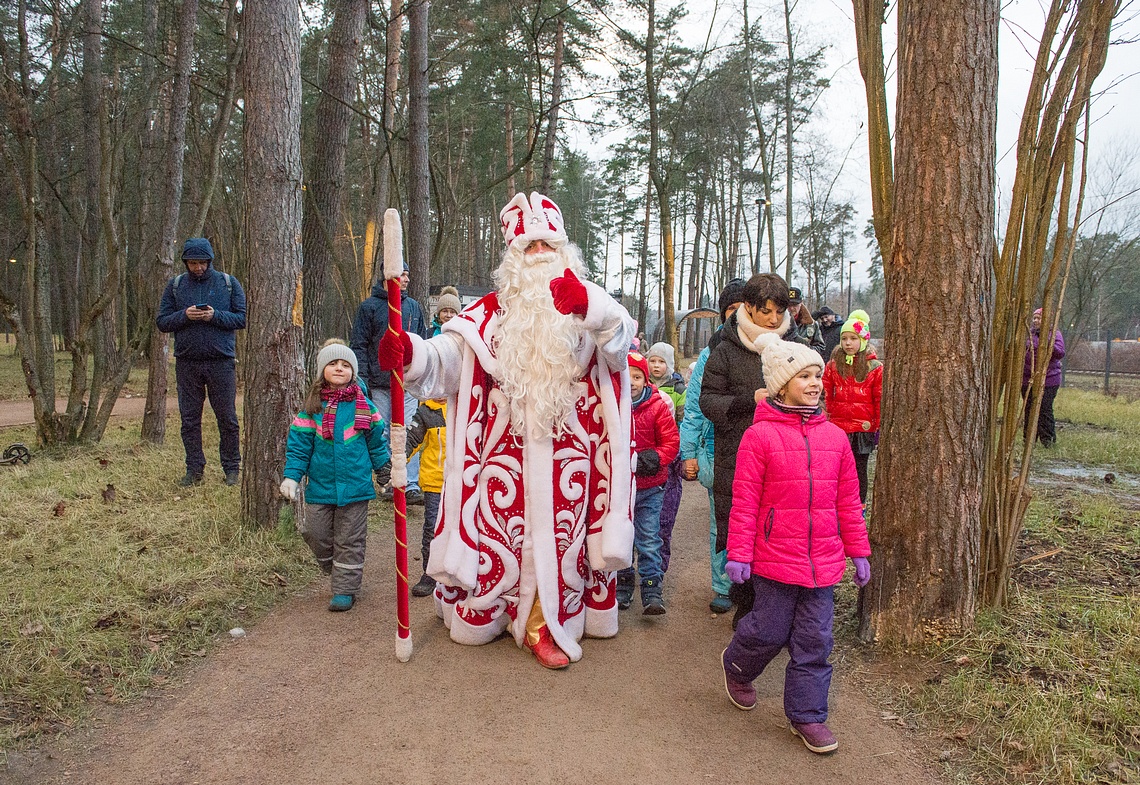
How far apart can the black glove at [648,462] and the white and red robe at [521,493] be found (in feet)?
1.62

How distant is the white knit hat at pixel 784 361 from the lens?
10.1ft

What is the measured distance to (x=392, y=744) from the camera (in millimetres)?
2936

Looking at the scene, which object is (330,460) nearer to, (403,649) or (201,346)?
(403,649)

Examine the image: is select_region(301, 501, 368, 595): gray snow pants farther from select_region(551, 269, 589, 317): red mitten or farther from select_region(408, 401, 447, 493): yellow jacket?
select_region(551, 269, 589, 317): red mitten

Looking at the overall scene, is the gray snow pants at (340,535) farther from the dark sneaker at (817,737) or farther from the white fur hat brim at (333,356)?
the dark sneaker at (817,737)

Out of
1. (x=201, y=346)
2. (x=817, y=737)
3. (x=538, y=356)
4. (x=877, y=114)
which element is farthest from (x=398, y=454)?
(x=201, y=346)

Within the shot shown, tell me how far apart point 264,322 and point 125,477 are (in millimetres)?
2806

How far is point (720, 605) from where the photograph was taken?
4547 millimetres

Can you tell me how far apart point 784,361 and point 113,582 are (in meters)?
3.93

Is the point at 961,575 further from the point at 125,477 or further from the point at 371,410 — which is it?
the point at 125,477

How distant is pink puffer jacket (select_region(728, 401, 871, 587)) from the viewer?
3016 millimetres

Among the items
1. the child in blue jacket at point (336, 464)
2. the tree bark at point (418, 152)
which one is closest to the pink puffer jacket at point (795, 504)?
the child in blue jacket at point (336, 464)

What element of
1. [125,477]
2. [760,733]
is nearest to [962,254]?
[760,733]

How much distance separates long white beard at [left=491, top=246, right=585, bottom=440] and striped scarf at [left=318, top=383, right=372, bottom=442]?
1.16 metres
